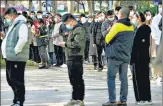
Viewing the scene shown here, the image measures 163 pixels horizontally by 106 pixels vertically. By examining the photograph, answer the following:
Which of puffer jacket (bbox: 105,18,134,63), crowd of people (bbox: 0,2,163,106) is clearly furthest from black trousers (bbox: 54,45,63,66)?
puffer jacket (bbox: 105,18,134,63)

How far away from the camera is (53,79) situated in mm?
14930

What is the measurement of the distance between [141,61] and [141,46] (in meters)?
0.29

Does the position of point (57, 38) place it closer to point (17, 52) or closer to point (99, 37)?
point (99, 37)

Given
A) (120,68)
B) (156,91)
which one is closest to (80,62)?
(120,68)

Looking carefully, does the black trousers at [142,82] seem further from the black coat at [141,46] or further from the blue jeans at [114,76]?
the blue jeans at [114,76]

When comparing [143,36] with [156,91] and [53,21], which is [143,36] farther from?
[53,21]

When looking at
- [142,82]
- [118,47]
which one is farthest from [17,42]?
[142,82]

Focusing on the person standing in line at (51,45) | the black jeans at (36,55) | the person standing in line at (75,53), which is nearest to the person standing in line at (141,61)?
the person standing in line at (75,53)

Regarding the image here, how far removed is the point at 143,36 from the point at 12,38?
2.53 meters

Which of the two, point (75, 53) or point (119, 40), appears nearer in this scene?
point (119, 40)

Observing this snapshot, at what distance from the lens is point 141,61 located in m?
10.5

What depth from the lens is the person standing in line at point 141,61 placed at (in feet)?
34.2

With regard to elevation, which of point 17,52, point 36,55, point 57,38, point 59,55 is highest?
point 17,52

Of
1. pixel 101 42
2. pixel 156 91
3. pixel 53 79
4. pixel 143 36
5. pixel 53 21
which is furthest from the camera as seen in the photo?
pixel 53 21
